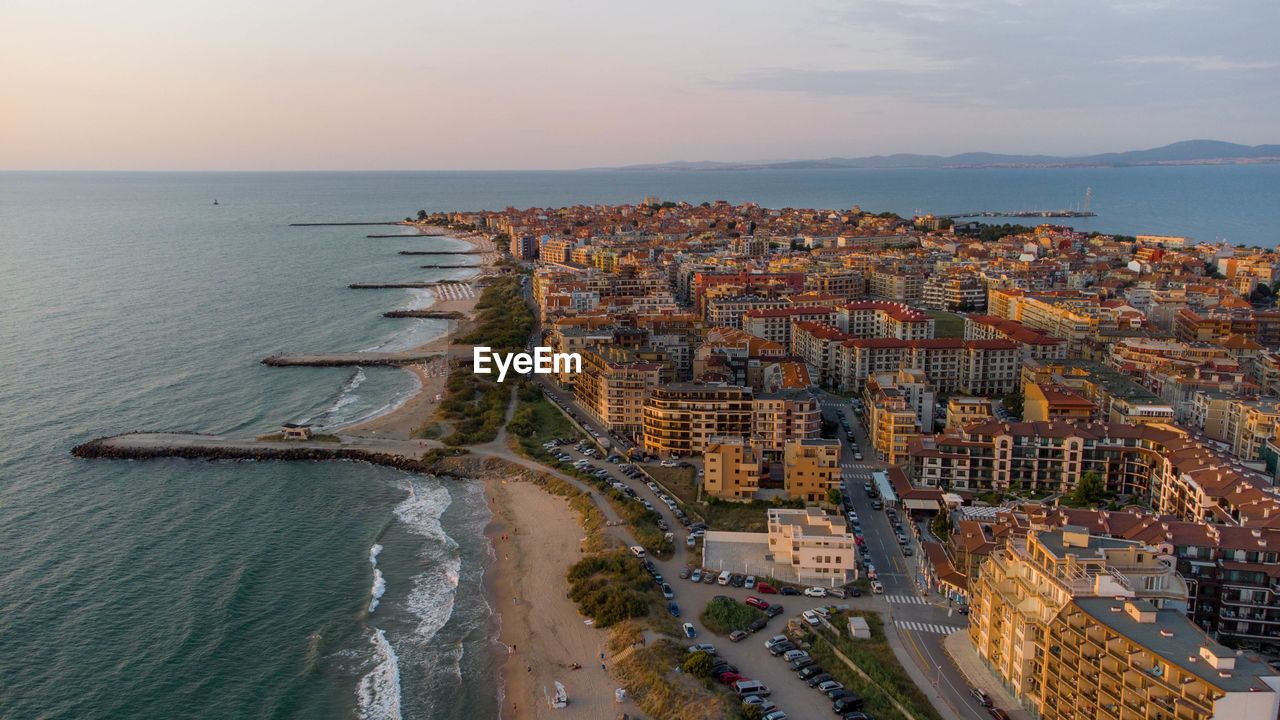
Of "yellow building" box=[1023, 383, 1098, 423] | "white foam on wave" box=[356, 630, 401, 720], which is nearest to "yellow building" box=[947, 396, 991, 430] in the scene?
"yellow building" box=[1023, 383, 1098, 423]

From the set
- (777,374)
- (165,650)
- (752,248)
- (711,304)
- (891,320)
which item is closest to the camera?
(165,650)

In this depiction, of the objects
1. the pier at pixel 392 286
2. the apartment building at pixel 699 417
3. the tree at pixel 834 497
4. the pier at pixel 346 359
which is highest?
the pier at pixel 392 286

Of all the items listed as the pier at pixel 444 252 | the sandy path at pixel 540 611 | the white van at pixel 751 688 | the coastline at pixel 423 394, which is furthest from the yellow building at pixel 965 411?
the pier at pixel 444 252

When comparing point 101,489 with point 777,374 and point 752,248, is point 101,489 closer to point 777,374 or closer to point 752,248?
point 777,374

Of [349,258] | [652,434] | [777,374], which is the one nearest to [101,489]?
[652,434]

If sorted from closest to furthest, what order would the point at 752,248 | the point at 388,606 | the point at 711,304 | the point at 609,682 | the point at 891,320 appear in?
the point at 609,682 < the point at 388,606 < the point at 891,320 < the point at 711,304 < the point at 752,248

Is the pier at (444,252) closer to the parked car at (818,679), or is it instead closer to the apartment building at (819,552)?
the apartment building at (819,552)

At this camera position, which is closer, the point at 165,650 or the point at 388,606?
the point at 165,650
